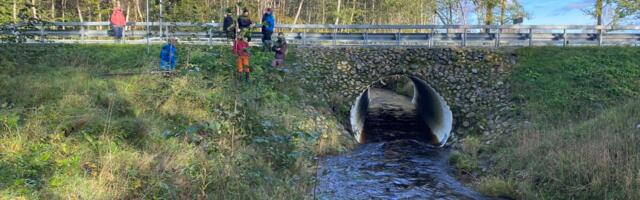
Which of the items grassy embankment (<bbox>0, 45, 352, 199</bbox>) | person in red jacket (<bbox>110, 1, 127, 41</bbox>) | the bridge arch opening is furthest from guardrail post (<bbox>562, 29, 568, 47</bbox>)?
person in red jacket (<bbox>110, 1, 127, 41</bbox>)

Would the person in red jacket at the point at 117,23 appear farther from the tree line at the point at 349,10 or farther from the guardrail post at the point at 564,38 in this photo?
the guardrail post at the point at 564,38

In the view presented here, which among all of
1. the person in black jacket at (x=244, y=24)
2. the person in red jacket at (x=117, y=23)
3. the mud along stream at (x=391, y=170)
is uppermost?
the person in red jacket at (x=117, y=23)

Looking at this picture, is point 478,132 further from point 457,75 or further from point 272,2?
point 272,2

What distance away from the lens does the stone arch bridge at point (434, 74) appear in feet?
53.4

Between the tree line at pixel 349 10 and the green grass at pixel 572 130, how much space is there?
7.90 metres

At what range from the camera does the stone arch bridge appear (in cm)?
1628

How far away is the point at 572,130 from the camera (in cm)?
1162

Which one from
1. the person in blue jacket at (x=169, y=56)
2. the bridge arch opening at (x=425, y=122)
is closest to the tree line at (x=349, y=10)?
the person in blue jacket at (x=169, y=56)

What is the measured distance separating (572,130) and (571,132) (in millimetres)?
171

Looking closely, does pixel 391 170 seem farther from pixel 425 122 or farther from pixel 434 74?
pixel 425 122

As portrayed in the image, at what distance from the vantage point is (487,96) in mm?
16328

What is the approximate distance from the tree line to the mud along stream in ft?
17.0

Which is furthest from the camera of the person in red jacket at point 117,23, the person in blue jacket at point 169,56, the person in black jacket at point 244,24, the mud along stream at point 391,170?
the person in red jacket at point 117,23

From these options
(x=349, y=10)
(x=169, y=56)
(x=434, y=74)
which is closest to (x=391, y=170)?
(x=434, y=74)
